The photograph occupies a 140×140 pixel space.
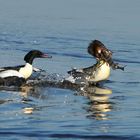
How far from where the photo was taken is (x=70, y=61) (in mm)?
22438

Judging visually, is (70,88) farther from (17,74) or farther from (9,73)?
(9,73)

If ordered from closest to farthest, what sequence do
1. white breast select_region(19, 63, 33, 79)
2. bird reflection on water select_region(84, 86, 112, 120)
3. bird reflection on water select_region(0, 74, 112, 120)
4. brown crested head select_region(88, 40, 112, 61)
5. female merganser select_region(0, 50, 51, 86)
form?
bird reflection on water select_region(84, 86, 112, 120) → bird reflection on water select_region(0, 74, 112, 120) → female merganser select_region(0, 50, 51, 86) → white breast select_region(19, 63, 33, 79) → brown crested head select_region(88, 40, 112, 61)

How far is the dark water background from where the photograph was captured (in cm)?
1202

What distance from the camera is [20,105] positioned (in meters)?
14.4

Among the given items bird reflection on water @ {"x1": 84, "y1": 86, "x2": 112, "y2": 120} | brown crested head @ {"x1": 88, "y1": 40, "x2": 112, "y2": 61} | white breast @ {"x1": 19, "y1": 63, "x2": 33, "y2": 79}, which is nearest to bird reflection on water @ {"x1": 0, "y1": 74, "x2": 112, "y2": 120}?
bird reflection on water @ {"x1": 84, "y1": 86, "x2": 112, "y2": 120}

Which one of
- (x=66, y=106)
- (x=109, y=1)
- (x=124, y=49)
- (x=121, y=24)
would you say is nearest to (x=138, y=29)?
(x=121, y=24)

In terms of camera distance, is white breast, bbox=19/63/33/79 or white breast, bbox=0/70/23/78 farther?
white breast, bbox=19/63/33/79

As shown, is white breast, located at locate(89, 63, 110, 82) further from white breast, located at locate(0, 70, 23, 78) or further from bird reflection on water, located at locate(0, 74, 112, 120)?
white breast, located at locate(0, 70, 23, 78)

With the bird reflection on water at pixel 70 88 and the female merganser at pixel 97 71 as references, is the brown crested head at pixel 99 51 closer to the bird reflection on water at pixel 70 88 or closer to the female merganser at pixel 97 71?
the female merganser at pixel 97 71

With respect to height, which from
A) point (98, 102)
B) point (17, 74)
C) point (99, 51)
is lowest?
point (98, 102)

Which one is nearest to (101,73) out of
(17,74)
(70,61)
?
(17,74)

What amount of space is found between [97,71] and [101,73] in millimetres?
119

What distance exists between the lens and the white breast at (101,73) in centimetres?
1856

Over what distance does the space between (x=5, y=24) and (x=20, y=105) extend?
16.6m
